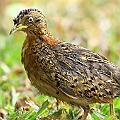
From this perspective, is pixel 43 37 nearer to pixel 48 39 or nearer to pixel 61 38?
pixel 48 39

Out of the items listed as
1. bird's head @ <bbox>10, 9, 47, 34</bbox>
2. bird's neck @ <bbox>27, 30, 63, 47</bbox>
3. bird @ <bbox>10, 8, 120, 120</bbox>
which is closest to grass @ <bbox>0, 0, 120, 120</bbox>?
bird @ <bbox>10, 8, 120, 120</bbox>

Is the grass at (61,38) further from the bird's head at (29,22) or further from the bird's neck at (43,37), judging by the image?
the bird's head at (29,22)

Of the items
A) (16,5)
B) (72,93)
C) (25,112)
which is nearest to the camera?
(72,93)

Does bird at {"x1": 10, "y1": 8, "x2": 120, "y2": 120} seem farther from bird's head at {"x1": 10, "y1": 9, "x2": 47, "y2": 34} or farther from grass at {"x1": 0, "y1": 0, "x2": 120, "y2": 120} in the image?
grass at {"x1": 0, "y1": 0, "x2": 120, "y2": 120}

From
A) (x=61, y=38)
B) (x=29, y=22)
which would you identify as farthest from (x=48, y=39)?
(x=61, y=38)

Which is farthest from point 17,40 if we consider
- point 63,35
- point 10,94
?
point 10,94

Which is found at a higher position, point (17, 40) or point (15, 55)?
point (17, 40)

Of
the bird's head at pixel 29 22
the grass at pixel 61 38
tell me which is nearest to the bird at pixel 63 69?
the bird's head at pixel 29 22

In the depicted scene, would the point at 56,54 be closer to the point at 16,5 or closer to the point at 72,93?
the point at 72,93
